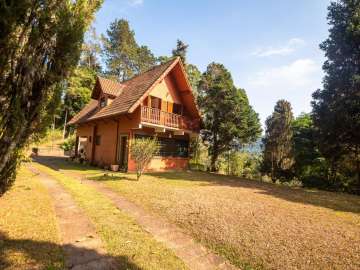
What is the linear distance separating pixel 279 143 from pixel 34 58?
2241 cm

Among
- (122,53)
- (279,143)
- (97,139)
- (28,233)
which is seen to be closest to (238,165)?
(279,143)

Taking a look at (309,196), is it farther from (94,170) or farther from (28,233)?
(94,170)

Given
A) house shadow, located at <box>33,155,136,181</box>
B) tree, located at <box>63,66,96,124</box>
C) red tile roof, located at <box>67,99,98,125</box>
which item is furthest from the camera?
tree, located at <box>63,66,96,124</box>

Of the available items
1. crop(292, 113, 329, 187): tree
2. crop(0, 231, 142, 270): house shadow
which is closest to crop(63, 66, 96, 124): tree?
crop(292, 113, 329, 187): tree

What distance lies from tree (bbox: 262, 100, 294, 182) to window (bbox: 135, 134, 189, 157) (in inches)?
359

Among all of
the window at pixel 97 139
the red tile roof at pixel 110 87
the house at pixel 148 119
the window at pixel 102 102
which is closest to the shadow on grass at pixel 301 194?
the house at pixel 148 119

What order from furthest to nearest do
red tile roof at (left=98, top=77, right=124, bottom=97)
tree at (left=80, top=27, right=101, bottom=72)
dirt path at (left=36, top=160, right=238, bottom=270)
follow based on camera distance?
tree at (left=80, top=27, right=101, bottom=72), red tile roof at (left=98, top=77, right=124, bottom=97), dirt path at (left=36, top=160, right=238, bottom=270)

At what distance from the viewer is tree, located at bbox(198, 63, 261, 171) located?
2177 centimetres

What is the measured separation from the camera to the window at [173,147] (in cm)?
1811

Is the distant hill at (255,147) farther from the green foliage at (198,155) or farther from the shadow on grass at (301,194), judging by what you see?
the shadow on grass at (301,194)

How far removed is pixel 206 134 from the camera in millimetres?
23016

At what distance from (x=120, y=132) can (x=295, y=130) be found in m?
18.3

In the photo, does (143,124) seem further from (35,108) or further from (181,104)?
(35,108)

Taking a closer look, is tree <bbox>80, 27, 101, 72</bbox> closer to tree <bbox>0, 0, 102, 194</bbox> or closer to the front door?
the front door
